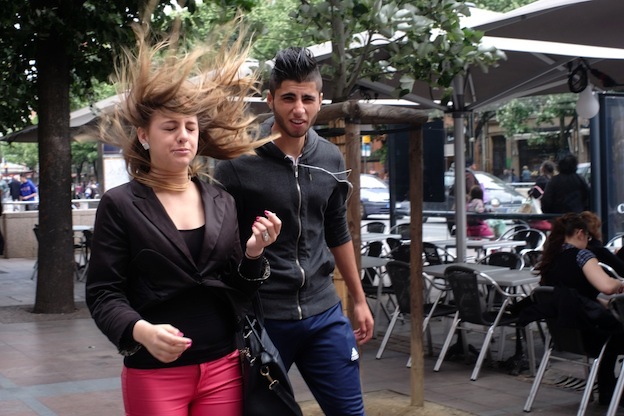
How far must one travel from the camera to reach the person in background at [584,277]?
6227 mm

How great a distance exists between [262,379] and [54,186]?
914 centimetres

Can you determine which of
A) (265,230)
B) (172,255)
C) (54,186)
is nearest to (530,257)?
(54,186)

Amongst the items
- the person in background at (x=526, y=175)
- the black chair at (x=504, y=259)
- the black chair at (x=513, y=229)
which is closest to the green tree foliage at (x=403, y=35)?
the black chair at (x=504, y=259)

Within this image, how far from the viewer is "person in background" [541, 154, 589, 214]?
12.5 metres

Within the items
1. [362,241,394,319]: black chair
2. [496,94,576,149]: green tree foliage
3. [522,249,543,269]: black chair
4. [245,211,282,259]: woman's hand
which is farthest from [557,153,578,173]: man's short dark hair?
[496,94,576,149]: green tree foliage

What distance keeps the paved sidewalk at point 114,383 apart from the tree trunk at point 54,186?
119 centimetres

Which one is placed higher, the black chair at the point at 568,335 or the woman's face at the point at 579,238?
the woman's face at the point at 579,238

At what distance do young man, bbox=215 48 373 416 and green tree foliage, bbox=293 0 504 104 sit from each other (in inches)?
60.7

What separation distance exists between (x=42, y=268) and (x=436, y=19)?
7.47 meters

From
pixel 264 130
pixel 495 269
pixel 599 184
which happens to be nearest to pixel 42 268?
pixel 495 269

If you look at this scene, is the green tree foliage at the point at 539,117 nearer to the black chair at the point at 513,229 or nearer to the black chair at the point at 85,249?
the black chair at the point at 513,229

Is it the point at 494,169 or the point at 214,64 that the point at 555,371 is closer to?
the point at 214,64

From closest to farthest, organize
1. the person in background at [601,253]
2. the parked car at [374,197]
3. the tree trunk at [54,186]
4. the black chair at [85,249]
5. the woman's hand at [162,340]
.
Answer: the woman's hand at [162,340], the person in background at [601,253], the tree trunk at [54,186], the black chair at [85,249], the parked car at [374,197]

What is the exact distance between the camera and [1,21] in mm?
11258
